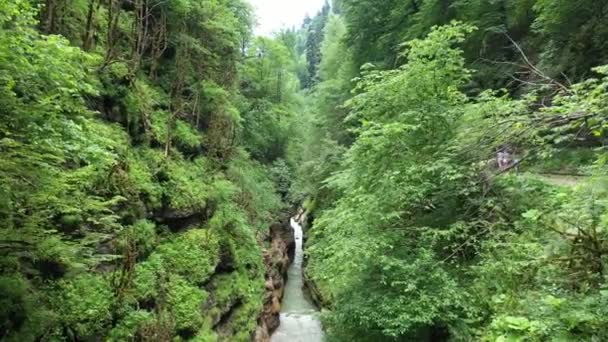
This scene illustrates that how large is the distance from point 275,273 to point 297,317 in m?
2.47

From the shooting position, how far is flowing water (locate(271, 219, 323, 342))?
14.3 metres

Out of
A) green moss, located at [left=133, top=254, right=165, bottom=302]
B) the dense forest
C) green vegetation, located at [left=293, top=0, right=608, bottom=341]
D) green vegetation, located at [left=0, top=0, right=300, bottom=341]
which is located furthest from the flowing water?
green moss, located at [left=133, top=254, right=165, bottom=302]

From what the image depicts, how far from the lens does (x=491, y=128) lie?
151 inches

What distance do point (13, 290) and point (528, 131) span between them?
6393 mm

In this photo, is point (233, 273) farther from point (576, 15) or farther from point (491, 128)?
point (576, 15)

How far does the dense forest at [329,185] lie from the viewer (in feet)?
15.0

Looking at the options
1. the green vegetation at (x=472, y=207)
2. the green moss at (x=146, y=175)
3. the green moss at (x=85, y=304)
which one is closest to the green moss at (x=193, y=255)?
the green moss at (x=146, y=175)

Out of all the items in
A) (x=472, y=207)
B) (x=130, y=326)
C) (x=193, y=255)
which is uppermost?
(x=472, y=207)

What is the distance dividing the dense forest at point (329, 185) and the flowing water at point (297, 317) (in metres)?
1.13

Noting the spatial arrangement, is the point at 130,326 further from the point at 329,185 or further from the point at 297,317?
the point at 297,317

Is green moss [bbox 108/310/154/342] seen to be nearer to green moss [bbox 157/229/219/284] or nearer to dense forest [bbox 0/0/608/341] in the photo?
dense forest [bbox 0/0/608/341]

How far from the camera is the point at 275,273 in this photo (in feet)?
58.7

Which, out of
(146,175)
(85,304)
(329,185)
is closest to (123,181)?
(146,175)

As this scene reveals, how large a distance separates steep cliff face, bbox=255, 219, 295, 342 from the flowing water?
40 cm
